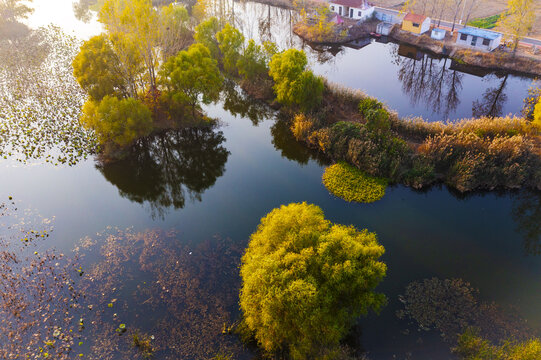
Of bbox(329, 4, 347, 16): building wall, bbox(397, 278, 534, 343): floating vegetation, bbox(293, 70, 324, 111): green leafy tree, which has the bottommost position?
bbox(397, 278, 534, 343): floating vegetation

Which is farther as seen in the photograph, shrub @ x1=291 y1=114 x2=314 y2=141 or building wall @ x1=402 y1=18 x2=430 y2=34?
building wall @ x1=402 y1=18 x2=430 y2=34

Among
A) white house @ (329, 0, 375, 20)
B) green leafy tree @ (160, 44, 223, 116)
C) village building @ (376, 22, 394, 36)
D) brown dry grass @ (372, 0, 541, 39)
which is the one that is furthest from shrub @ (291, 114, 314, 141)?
brown dry grass @ (372, 0, 541, 39)

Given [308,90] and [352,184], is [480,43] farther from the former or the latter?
[352,184]

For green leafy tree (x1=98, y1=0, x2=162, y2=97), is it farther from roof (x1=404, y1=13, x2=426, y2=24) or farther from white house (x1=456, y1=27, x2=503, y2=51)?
white house (x1=456, y1=27, x2=503, y2=51)

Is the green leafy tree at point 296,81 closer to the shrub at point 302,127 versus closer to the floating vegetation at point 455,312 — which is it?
the shrub at point 302,127

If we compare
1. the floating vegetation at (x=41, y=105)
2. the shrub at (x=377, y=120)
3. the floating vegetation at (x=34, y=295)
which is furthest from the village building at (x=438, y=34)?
the floating vegetation at (x=34, y=295)

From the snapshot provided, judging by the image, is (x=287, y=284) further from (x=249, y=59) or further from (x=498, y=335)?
(x=249, y=59)

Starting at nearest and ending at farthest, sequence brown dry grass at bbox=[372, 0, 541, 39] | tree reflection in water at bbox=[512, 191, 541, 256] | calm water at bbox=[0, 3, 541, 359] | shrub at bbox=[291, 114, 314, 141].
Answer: calm water at bbox=[0, 3, 541, 359] < tree reflection in water at bbox=[512, 191, 541, 256] < shrub at bbox=[291, 114, 314, 141] < brown dry grass at bbox=[372, 0, 541, 39]

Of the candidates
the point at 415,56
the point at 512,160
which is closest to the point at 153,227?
the point at 512,160
